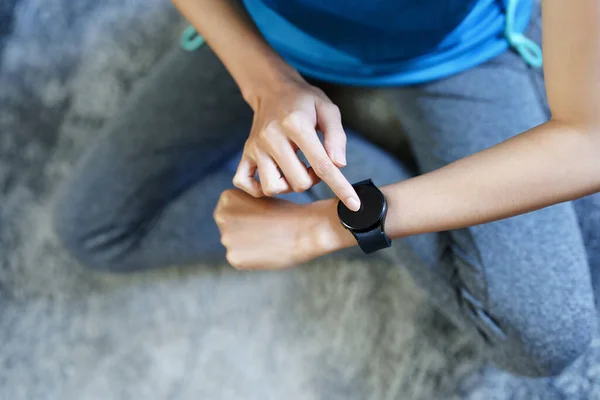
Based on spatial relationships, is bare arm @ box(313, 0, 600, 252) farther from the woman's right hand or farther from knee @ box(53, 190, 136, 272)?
knee @ box(53, 190, 136, 272)

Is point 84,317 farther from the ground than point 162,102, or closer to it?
closer to it

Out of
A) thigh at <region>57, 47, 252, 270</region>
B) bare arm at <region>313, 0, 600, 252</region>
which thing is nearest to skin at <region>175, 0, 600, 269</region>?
bare arm at <region>313, 0, 600, 252</region>

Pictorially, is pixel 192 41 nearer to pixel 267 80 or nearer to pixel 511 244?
pixel 267 80

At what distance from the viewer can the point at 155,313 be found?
1.02m

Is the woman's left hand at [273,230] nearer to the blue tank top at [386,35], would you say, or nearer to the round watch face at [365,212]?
the round watch face at [365,212]

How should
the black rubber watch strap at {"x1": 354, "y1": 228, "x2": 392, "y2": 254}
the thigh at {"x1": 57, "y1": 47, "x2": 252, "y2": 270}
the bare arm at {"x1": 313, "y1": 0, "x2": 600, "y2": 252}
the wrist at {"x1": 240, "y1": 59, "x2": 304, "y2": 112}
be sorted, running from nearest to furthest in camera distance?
the bare arm at {"x1": 313, "y1": 0, "x2": 600, "y2": 252} → the black rubber watch strap at {"x1": 354, "y1": 228, "x2": 392, "y2": 254} → the wrist at {"x1": 240, "y1": 59, "x2": 304, "y2": 112} → the thigh at {"x1": 57, "y1": 47, "x2": 252, "y2": 270}

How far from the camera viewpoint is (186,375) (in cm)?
98

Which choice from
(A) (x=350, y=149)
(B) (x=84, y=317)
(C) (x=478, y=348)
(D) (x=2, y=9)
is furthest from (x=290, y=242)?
(D) (x=2, y=9)

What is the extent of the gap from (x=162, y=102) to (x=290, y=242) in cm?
33

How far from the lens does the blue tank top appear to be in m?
0.65

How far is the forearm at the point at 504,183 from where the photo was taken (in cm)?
55

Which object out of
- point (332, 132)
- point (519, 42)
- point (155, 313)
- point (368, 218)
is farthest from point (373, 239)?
point (155, 313)

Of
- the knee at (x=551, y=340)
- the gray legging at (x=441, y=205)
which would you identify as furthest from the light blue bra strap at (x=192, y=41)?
Result: the knee at (x=551, y=340)

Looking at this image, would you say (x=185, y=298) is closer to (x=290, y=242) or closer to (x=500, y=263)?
(x=290, y=242)
